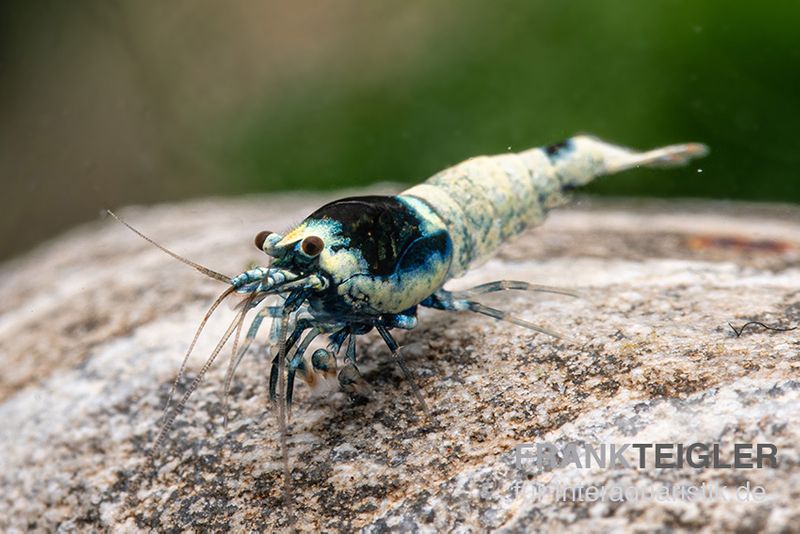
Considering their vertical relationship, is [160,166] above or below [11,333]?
above

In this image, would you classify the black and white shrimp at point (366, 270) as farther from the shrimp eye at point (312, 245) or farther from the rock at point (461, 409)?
the rock at point (461, 409)

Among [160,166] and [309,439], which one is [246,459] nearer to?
[309,439]

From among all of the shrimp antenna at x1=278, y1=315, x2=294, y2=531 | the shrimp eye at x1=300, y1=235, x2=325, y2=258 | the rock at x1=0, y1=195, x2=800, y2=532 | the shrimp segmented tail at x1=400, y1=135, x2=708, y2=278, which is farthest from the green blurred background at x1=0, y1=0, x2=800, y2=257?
the shrimp antenna at x1=278, y1=315, x2=294, y2=531

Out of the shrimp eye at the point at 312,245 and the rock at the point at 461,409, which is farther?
the shrimp eye at the point at 312,245

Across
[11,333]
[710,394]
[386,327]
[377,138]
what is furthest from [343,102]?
[710,394]

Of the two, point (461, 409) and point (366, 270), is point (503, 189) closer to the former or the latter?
point (366, 270)

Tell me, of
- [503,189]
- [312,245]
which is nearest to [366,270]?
[312,245]

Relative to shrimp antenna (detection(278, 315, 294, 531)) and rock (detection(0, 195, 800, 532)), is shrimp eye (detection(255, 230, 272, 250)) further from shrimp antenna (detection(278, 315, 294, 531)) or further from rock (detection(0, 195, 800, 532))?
rock (detection(0, 195, 800, 532))

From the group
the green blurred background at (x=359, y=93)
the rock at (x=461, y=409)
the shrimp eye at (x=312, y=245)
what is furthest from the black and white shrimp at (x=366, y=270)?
the green blurred background at (x=359, y=93)
